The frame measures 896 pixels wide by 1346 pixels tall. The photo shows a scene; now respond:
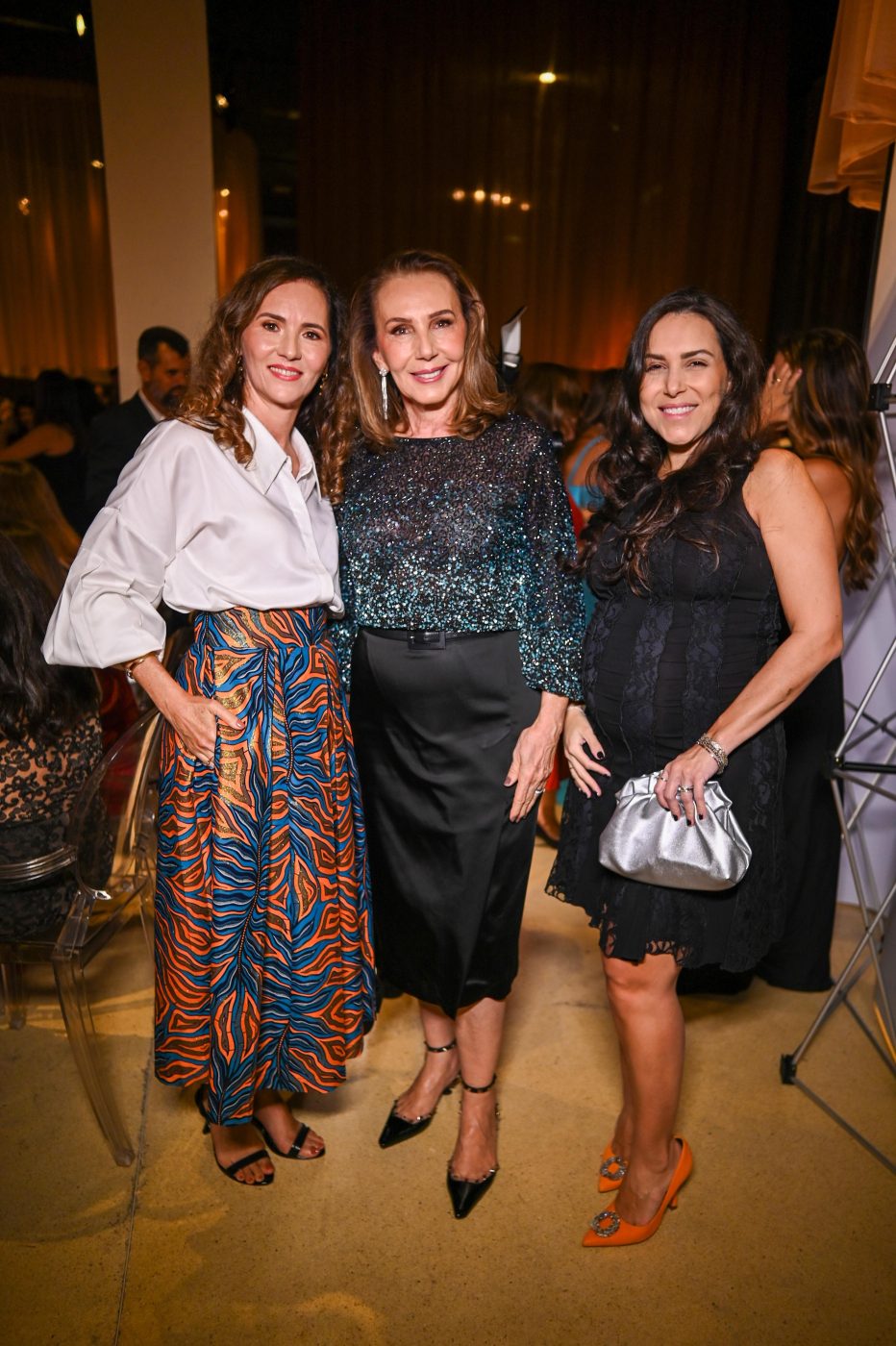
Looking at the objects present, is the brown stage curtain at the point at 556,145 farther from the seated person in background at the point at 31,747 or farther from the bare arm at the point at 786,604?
the bare arm at the point at 786,604

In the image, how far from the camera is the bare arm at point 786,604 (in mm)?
1532

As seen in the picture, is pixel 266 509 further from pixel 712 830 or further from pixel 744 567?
pixel 712 830

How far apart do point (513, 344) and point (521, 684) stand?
3.00 feet

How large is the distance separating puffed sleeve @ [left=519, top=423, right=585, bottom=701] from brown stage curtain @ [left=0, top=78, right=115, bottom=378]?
5.14m

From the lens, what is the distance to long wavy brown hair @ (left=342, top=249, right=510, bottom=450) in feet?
5.87

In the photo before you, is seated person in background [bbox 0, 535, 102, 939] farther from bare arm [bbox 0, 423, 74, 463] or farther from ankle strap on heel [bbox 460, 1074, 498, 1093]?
bare arm [bbox 0, 423, 74, 463]

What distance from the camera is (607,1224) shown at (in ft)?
5.98

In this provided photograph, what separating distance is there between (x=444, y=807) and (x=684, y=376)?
91 cm

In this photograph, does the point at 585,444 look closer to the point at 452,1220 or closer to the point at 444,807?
the point at 444,807

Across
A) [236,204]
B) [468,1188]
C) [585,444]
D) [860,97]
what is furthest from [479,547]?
[236,204]

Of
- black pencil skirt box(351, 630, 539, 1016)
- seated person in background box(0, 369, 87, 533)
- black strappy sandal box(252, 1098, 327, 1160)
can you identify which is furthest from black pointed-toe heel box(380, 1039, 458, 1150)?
seated person in background box(0, 369, 87, 533)

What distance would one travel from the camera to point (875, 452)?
7.84 ft

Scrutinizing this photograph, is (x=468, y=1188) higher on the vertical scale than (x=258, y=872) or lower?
lower

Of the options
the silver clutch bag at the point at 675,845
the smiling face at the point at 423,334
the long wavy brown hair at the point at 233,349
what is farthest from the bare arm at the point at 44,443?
the silver clutch bag at the point at 675,845
